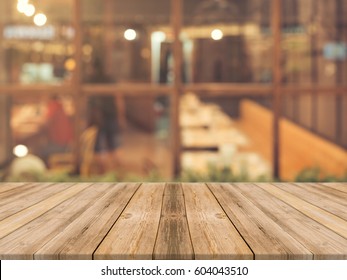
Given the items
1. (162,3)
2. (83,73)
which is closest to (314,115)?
(162,3)

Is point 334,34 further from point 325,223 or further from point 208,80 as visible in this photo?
point 325,223

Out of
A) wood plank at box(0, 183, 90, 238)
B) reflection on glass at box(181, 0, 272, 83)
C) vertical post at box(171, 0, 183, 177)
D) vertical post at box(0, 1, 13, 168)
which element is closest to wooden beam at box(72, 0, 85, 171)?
vertical post at box(0, 1, 13, 168)

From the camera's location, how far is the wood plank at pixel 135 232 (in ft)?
6.11

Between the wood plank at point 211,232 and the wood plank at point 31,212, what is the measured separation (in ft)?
2.00

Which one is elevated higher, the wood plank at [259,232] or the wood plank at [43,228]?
the wood plank at [43,228]

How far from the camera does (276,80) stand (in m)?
4.94

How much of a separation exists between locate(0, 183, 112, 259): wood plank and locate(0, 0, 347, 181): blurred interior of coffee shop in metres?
2.06

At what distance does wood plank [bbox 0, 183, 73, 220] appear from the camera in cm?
262

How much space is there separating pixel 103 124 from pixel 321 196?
2563 millimetres

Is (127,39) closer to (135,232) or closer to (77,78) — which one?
(77,78)

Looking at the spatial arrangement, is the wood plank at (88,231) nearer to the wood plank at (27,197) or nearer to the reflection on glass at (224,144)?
the wood plank at (27,197)

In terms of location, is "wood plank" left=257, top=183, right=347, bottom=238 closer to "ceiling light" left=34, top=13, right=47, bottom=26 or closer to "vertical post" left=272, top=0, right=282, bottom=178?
"vertical post" left=272, top=0, right=282, bottom=178

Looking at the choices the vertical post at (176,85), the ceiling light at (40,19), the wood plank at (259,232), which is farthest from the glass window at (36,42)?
the wood plank at (259,232)
